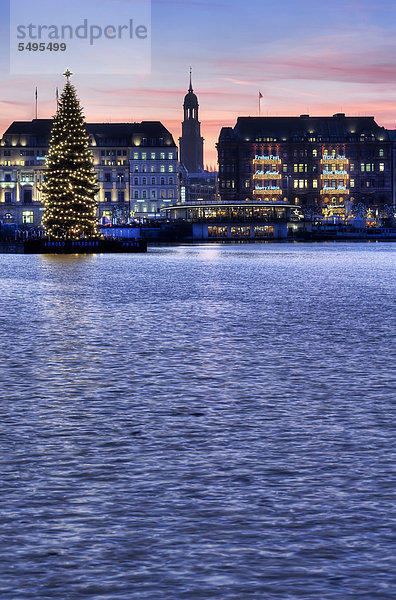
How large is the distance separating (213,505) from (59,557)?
226cm

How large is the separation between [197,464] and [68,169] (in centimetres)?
9560

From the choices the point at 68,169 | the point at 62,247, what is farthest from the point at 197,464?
the point at 62,247

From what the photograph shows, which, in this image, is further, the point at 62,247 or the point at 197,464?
the point at 62,247

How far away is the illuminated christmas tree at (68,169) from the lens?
345 ft

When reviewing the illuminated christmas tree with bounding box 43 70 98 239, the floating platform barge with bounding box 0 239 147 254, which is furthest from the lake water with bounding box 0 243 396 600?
the floating platform barge with bounding box 0 239 147 254

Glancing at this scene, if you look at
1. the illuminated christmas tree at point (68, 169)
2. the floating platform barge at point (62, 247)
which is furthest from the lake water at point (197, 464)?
the floating platform barge at point (62, 247)

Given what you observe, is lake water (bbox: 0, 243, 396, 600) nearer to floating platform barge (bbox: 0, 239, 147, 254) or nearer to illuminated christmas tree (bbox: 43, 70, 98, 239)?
illuminated christmas tree (bbox: 43, 70, 98, 239)

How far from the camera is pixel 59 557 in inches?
385

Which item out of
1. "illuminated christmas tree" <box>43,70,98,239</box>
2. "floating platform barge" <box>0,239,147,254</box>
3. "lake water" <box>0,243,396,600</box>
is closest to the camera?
"lake water" <box>0,243,396,600</box>

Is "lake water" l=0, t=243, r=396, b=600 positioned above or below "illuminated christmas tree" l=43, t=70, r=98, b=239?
below

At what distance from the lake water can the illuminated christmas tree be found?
7651 cm

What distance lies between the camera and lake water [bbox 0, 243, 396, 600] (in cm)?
934

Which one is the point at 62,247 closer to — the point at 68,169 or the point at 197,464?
the point at 68,169

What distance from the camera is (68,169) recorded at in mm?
107062
